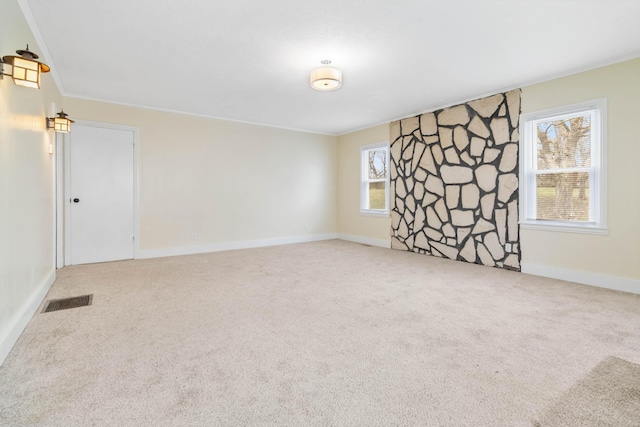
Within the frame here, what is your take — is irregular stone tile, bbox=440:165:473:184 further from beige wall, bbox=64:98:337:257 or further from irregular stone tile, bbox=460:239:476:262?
beige wall, bbox=64:98:337:257

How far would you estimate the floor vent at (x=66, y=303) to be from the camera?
2830mm

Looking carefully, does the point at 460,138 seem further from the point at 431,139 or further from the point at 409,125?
the point at 409,125

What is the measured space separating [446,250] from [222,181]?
4.11 metres

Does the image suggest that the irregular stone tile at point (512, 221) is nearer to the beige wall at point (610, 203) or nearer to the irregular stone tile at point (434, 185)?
the beige wall at point (610, 203)

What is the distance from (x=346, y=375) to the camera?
178 cm

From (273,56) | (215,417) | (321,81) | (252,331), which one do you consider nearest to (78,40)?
(273,56)

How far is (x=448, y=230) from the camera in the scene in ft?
16.7

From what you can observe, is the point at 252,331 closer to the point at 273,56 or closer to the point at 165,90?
the point at 273,56

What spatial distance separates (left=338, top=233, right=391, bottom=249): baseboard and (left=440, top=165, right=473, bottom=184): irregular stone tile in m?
1.69

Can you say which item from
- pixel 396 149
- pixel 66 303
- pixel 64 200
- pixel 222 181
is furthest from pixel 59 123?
pixel 396 149

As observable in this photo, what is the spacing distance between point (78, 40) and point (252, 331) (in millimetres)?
3143

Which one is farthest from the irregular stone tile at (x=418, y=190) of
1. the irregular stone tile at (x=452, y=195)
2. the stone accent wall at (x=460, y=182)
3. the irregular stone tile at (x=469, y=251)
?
the irregular stone tile at (x=469, y=251)

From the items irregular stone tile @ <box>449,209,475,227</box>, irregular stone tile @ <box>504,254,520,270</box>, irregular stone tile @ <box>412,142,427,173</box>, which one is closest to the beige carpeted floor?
irregular stone tile @ <box>504,254,520,270</box>

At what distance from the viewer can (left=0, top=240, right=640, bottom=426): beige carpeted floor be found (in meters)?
1.49
